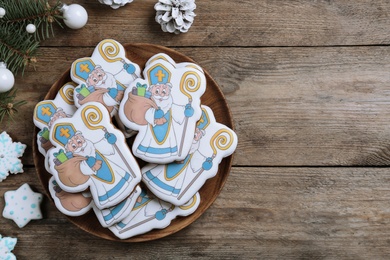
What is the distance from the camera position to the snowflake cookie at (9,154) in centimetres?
107

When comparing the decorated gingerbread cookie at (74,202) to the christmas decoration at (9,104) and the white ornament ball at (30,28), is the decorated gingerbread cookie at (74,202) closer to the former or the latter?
the christmas decoration at (9,104)

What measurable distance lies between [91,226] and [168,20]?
1.45ft

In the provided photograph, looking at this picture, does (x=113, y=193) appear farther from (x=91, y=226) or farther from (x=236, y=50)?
(x=236, y=50)

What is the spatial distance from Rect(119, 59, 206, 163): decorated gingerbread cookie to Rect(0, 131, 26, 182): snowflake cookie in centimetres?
27

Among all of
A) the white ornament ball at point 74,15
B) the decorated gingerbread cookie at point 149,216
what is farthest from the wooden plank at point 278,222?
the white ornament ball at point 74,15

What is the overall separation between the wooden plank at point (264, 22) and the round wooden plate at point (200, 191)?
86 millimetres

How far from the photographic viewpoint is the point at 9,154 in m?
1.07

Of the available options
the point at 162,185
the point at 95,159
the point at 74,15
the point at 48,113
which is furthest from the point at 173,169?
the point at 74,15

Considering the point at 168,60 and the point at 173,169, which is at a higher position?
the point at 168,60

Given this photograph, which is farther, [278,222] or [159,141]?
[278,222]

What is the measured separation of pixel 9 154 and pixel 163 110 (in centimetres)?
36

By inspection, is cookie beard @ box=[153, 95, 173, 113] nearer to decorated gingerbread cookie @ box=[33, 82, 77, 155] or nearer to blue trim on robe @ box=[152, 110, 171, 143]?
blue trim on robe @ box=[152, 110, 171, 143]

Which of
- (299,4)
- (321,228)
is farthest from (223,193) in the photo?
(299,4)

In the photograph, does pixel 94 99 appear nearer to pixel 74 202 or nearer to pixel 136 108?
pixel 136 108
